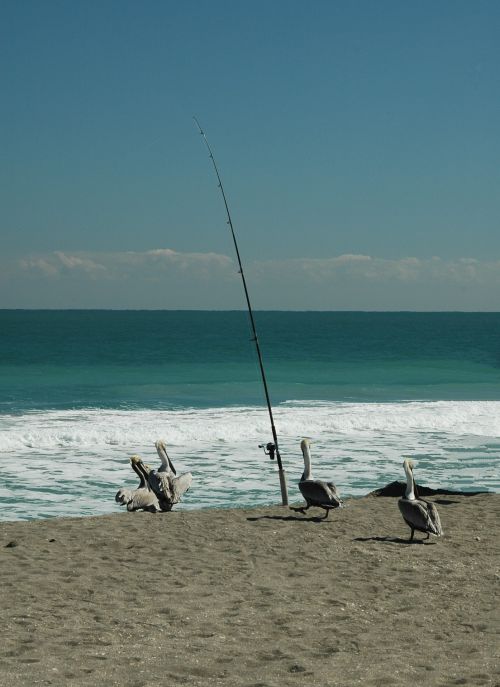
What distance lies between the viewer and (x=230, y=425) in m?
24.3

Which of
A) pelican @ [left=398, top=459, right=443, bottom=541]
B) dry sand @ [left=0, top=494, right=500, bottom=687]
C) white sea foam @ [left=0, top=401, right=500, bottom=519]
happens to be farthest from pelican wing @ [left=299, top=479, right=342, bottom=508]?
white sea foam @ [left=0, top=401, right=500, bottom=519]

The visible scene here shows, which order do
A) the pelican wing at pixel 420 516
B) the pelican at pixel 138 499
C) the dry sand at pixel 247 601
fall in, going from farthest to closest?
1. the pelican at pixel 138 499
2. the pelican wing at pixel 420 516
3. the dry sand at pixel 247 601

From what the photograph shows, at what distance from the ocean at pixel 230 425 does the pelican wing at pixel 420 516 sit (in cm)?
461

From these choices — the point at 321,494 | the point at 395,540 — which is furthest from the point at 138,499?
the point at 395,540

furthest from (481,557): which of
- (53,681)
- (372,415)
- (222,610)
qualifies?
(372,415)

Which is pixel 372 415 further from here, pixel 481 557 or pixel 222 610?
pixel 222 610

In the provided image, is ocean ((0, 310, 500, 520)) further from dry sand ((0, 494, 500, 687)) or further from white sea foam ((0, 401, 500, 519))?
dry sand ((0, 494, 500, 687))

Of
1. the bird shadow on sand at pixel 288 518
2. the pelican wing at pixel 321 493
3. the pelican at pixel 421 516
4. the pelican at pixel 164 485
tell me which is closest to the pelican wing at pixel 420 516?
the pelican at pixel 421 516

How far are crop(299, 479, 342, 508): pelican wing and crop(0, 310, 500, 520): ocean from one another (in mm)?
3260

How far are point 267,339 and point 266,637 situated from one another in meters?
79.8

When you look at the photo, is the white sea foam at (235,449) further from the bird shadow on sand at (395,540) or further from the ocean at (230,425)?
the bird shadow on sand at (395,540)

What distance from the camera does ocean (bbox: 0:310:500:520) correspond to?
16.0 metres

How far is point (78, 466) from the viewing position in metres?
17.9

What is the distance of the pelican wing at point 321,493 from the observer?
11.1 m
